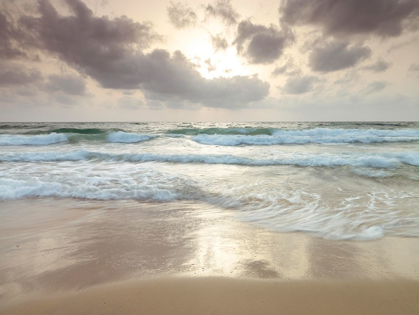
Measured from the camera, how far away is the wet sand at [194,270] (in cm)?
183

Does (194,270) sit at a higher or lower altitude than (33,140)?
higher

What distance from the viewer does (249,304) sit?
181 centimetres

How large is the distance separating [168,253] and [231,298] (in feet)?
3.19

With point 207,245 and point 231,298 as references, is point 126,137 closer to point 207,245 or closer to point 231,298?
point 207,245

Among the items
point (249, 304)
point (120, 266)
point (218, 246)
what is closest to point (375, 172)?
point (218, 246)

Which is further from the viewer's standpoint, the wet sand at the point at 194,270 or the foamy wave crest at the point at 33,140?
the foamy wave crest at the point at 33,140

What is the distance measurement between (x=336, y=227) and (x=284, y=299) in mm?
1886

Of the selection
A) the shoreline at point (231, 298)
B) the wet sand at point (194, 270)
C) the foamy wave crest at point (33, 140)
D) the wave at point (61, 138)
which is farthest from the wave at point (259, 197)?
the wave at point (61, 138)

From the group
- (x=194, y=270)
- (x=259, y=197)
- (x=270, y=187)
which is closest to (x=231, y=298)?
(x=194, y=270)

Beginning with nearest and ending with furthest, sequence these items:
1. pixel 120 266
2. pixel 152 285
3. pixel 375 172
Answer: pixel 152 285 → pixel 120 266 → pixel 375 172

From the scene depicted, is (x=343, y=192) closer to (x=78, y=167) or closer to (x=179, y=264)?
(x=179, y=264)

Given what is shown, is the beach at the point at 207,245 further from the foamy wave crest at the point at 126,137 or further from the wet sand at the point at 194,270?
the foamy wave crest at the point at 126,137

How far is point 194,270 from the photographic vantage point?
2281mm

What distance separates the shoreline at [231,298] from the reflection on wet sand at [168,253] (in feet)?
0.37
